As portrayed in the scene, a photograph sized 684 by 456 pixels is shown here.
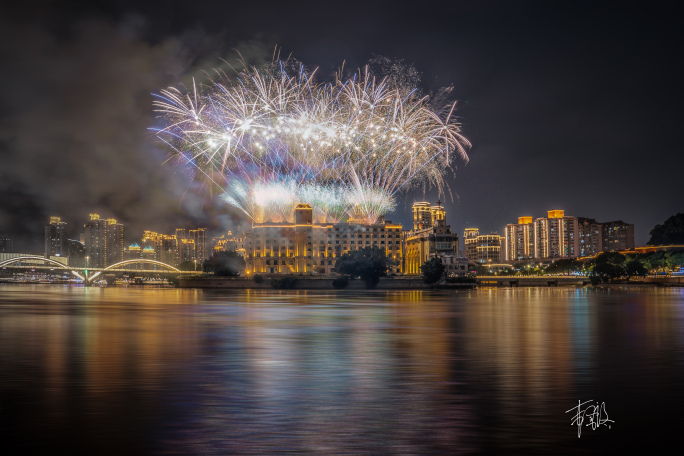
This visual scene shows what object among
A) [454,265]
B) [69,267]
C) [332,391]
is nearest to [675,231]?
[454,265]

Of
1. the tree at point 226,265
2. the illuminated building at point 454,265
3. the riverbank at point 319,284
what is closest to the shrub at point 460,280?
the riverbank at point 319,284

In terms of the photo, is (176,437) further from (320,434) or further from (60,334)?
(60,334)

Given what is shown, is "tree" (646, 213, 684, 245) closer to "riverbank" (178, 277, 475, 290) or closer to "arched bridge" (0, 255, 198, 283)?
"riverbank" (178, 277, 475, 290)

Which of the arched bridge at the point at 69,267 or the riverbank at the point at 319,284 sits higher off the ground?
the arched bridge at the point at 69,267

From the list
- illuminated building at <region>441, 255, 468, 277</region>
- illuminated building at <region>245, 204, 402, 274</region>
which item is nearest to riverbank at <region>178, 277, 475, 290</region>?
illuminated building at <region>245, 204, 402, 274</region>

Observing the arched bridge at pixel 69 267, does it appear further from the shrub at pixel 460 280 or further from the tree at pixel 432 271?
the shrub at pixel 460 280

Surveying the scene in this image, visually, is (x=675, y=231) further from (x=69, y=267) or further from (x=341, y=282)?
(x=69, y=267)
